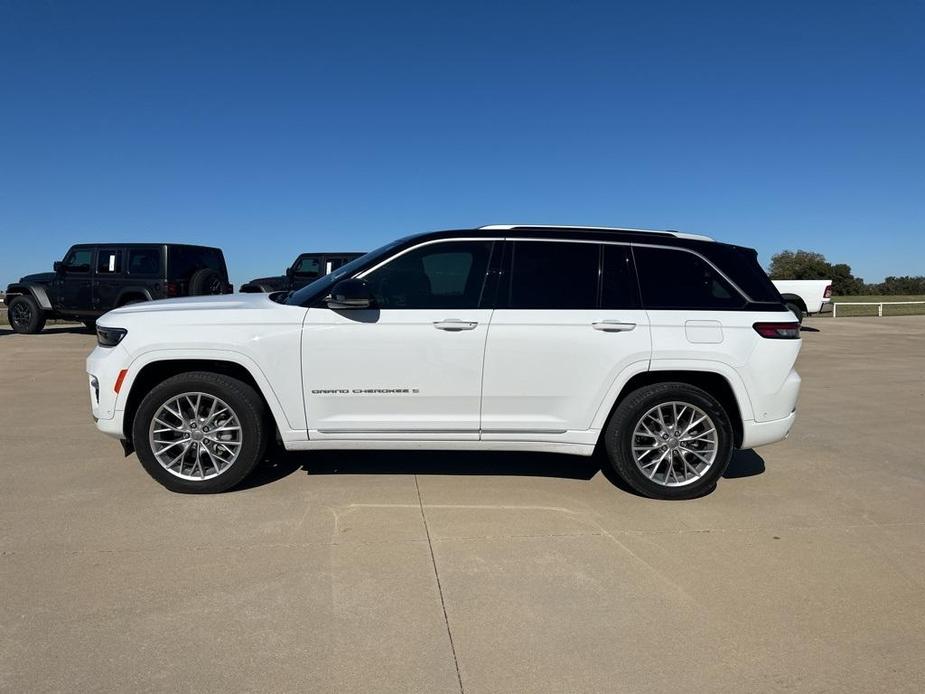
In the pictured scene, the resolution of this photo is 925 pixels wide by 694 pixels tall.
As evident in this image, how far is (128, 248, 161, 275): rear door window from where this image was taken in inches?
503

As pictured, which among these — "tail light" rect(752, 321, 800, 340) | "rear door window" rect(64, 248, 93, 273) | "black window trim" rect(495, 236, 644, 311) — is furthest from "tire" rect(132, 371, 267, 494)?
"rear door window" rect(64, 248, 93, 273)

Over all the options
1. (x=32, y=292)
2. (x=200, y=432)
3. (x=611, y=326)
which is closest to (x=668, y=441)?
(x=611, y=326)

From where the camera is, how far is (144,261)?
12.9 meters

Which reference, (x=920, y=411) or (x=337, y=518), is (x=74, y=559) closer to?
(x=337, y=518)

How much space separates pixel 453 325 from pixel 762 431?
2.21 meters

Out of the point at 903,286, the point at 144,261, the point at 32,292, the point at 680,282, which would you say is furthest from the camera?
the point at 903,286

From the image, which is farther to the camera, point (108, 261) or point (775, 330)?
point (108, 261)

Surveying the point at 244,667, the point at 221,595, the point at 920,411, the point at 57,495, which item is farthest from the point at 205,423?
the point at 920,411

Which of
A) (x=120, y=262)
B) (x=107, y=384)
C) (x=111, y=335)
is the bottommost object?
(x=107, y=384)

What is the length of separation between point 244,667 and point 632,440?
2712 millimetres

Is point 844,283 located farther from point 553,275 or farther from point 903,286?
point 553,275

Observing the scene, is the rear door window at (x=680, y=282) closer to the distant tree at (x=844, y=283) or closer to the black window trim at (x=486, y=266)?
the black window trim at (x=486, y=266)

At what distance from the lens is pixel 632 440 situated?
4180 mm

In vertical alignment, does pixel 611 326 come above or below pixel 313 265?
below
